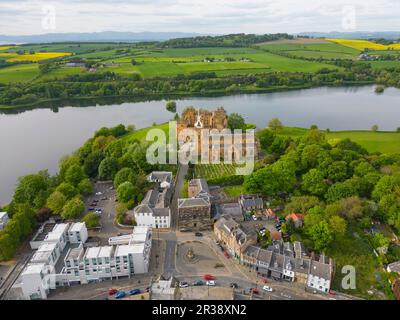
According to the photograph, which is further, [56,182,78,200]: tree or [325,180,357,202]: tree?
[56,182,78,200]: tree

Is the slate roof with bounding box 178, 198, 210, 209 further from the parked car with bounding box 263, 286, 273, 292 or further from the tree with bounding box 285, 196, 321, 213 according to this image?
the parked car with bounding box 263, 286, 273, 292

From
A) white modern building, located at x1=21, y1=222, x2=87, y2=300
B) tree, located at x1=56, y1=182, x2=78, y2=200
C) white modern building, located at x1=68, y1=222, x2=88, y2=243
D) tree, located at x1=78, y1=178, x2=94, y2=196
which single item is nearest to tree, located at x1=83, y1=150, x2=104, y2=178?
tree, located at x1=78, y1=178, x2=94, y2=196

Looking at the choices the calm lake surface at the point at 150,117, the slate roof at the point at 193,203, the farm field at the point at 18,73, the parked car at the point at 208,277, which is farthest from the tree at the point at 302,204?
the farm field at the point at 18,73

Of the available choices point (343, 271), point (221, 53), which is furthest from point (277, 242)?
point (221, 53)

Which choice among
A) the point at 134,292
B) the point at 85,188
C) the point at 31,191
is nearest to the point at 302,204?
the point at 134,292

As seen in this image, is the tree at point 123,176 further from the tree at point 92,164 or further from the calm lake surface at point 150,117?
the calm lake surface at point 150,117
